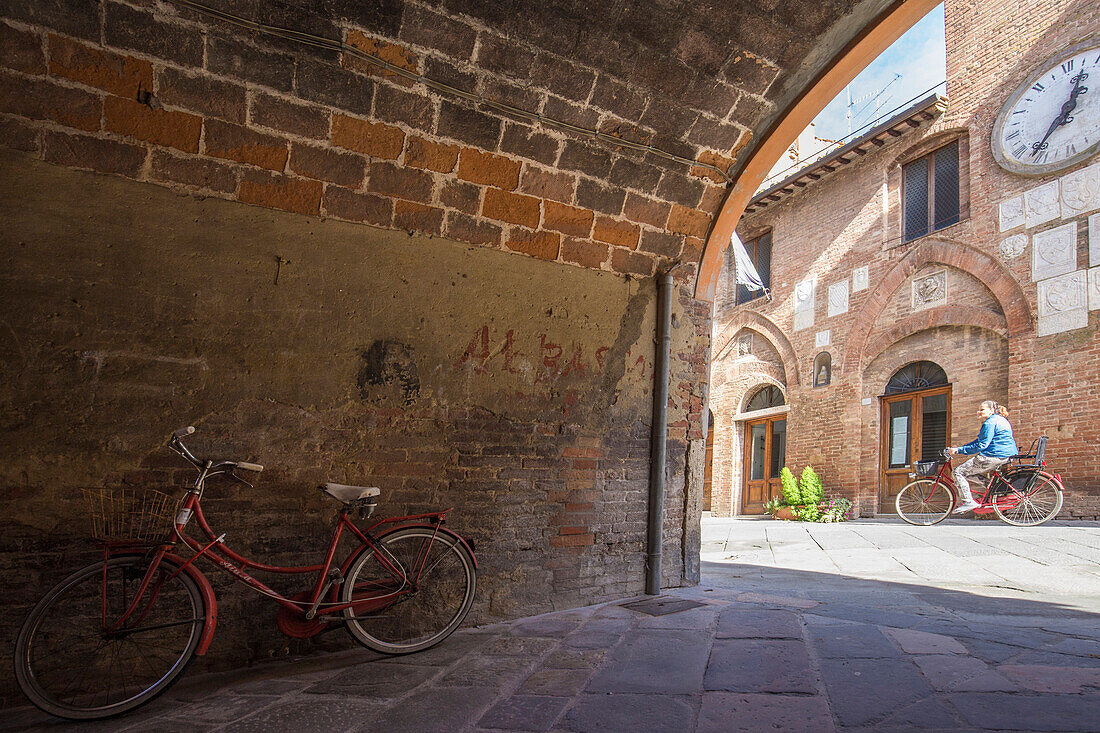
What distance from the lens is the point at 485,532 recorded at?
3826 millimetres

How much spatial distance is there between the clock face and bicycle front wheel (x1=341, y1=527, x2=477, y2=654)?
10.5m

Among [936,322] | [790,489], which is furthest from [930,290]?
[790,489]

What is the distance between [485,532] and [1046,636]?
111 inches

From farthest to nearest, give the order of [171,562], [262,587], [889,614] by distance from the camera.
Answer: [889,614] < [262,587] < [171,562]

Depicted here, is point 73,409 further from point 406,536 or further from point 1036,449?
point 1036,449

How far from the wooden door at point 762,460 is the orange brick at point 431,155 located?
11611 mm

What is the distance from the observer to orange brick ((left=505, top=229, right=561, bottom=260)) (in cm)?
409

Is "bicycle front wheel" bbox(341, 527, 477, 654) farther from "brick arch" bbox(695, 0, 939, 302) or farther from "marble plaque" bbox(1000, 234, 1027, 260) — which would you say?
"marble plaque" bbox(1000, 234, 1027, 260)

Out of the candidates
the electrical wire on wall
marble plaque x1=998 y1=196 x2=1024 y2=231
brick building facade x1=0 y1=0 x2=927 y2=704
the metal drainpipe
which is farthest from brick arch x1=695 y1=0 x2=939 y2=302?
marble plaque x1=998 y1=196 x2=1024 y2=231

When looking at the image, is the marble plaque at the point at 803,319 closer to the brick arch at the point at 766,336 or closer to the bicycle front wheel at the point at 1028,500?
the brick arch at the point at 766,336

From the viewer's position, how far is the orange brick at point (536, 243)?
4090 mm

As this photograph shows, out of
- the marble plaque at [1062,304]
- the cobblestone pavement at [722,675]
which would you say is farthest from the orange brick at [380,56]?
the marble plaque at [1062,304]

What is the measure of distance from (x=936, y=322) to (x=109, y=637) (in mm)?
11693

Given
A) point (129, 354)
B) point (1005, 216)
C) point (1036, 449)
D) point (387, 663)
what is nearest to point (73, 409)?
point (129, 354)
